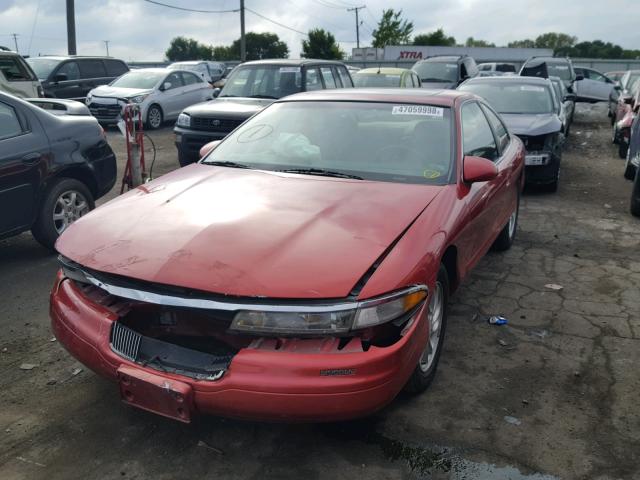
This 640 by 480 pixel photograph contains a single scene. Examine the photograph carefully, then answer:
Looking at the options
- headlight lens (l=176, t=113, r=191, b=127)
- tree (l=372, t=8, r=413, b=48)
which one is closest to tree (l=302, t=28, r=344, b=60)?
tree (l=372, t=8, r=413, b=48)

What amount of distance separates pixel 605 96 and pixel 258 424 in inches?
928

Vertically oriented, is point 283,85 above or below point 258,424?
above

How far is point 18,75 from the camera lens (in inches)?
469

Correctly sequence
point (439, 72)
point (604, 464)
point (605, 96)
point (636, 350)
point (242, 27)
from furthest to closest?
point (242, 27)
point (605, 96)
point (439, 72)
point (636, 350)
point (604, 464)

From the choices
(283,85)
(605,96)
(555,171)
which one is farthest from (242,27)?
(555,171)

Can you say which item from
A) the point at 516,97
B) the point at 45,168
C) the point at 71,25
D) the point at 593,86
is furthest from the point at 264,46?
the point at 45,168

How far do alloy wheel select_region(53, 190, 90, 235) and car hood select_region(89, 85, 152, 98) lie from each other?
9971 mm

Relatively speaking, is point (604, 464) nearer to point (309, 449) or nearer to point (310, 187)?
point (309, 449)

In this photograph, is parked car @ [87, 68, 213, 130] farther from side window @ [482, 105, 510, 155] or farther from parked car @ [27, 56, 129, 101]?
side window @ [482, 105, 510, 155]

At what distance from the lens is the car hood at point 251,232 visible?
2.64 m

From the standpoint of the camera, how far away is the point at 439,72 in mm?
16844

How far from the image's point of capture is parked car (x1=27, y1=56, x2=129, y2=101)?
16094 millimetres

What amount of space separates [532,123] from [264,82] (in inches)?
174

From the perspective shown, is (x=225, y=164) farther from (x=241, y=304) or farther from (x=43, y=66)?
(x=43, y=66)
